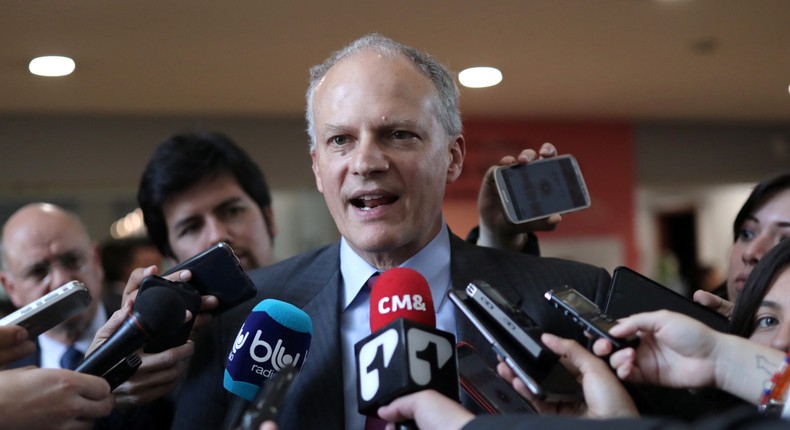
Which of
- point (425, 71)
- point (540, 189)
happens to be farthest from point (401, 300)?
point (540, 189)

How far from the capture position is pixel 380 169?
1524 millimetres

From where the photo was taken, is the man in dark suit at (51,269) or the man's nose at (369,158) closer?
the man's nose at (369,158)

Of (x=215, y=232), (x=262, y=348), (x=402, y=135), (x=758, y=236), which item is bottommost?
(x=262, y=348)

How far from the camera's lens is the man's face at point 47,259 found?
273 centimetres

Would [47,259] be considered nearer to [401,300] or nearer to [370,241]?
[370,241]

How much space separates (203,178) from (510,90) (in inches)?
170

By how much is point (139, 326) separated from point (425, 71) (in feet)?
2.29

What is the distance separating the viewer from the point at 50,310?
140 centimetres

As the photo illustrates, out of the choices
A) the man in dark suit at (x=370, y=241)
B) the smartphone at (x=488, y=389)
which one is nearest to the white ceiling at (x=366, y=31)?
the man in dark suit at (x=370, y=241)

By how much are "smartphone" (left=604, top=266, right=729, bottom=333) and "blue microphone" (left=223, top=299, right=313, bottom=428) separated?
0.52 meters

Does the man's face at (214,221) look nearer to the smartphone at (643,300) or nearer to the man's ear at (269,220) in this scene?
the man's ear at (269,220)

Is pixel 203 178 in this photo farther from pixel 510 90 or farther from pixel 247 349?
pixel 510 90

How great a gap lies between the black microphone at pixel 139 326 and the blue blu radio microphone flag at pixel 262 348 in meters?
0.11

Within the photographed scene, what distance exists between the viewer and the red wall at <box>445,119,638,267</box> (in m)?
7.14
